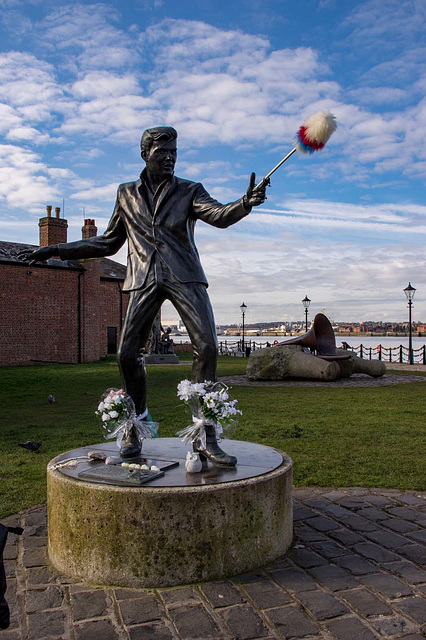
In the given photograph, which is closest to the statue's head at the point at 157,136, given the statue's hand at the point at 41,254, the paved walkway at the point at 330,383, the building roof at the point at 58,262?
the statue's hand at the point at 41,254

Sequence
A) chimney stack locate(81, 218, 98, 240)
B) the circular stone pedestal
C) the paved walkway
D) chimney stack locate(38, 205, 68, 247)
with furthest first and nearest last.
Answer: chimney stack locate(81, 218, 98, 240), chimney stack locate(38, 205, 68, 247), the paved walkway, the circular stone pedestal

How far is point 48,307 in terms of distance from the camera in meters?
30.2

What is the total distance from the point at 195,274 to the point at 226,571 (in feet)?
6.99

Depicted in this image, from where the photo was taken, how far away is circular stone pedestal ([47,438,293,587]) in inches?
131

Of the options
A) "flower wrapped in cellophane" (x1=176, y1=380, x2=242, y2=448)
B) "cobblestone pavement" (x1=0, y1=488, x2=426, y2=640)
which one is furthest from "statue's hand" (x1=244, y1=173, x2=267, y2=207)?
"cobblestone pavement" (x1=0, y1=488, x2=426, y2=640)

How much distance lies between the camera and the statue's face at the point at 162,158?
430 centimetres

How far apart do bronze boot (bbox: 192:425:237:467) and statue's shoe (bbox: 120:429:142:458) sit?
49cm

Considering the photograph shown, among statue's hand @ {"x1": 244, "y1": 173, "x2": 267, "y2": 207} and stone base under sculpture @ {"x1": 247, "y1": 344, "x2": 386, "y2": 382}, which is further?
stone base under sculpture @ {"x1": 247, "y1": 344, "x2": 386, "y2": 382}

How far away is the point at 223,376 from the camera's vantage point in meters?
19.5

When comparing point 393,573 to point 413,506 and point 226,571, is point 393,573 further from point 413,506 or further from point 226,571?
point 413,506

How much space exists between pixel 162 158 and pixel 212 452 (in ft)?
7.53

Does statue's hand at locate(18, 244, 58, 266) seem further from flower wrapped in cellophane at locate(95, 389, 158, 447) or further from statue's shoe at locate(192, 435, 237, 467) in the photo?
statue's shoe at locate(192, 435, 237, 467)

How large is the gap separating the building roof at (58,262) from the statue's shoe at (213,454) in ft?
65.2

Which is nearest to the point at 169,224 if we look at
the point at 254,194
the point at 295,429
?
the point at 254,194
